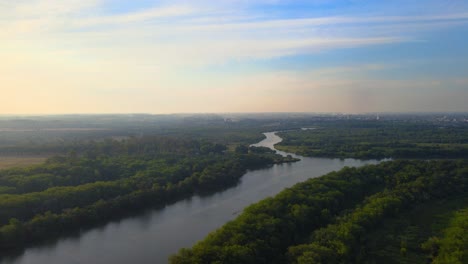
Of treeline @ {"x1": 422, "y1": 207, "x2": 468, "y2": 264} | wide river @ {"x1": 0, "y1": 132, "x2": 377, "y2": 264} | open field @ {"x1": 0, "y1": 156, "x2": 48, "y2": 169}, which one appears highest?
open field @ {"x1": 0, "y1": 156, "x2": 48, "y2": 169}

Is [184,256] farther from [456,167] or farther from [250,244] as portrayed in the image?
[456,167]

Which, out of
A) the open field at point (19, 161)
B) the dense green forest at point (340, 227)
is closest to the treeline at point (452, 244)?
the dense green forest at point (340, 227)

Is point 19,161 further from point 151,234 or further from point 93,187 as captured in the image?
Result: point 151,234

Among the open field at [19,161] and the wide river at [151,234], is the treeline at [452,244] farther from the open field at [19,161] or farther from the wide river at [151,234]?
the open field at [19,161]

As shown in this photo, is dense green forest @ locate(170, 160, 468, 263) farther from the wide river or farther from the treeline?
the wide river

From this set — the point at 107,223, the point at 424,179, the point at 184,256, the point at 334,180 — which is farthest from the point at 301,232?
the point at 424,179

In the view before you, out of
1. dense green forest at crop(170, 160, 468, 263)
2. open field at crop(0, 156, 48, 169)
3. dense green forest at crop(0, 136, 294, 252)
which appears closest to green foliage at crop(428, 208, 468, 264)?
dense green forest at crop(170, 160, 468, 263)

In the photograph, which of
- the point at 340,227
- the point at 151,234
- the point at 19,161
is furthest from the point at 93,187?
the point at 19,161
